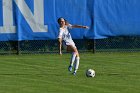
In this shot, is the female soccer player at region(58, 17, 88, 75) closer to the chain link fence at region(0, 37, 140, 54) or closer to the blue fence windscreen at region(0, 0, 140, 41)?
the blue fence windscreen at region(0, 0, 140, 41)

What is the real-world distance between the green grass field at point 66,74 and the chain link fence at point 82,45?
114cm

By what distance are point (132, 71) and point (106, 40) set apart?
27.7 feet

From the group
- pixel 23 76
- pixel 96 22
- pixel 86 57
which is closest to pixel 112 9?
pixel 96 22

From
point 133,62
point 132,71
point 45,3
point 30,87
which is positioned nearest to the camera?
point 30,87

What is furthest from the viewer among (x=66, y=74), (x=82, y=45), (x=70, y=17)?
(x=82, y=45)

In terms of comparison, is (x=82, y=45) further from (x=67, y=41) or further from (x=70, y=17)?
(x=67, y=41)

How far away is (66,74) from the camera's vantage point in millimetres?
15617

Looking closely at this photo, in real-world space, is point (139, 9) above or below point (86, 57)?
above

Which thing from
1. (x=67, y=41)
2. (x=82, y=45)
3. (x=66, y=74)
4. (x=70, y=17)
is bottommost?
(x=82, y=45)

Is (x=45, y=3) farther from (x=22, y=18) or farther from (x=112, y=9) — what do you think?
(x=112, y=9)

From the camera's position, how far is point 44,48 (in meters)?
24.5

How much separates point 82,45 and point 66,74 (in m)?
9.10

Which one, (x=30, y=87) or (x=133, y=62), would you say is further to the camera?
(x=133, y=62)

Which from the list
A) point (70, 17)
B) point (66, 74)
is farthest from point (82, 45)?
point (66, 74)
